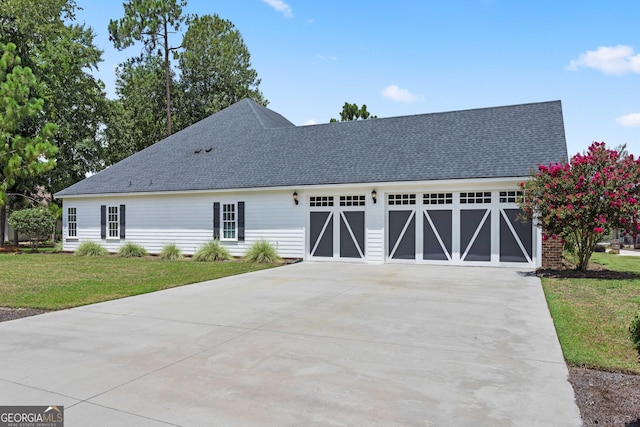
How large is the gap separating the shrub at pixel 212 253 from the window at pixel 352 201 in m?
4.81

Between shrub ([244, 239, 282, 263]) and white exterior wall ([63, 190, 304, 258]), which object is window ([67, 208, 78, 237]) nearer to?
white exterior wall ([63, 190, 304, 258])

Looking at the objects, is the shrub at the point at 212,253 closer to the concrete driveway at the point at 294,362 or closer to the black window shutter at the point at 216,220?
the black window shutter at the point at 216,220

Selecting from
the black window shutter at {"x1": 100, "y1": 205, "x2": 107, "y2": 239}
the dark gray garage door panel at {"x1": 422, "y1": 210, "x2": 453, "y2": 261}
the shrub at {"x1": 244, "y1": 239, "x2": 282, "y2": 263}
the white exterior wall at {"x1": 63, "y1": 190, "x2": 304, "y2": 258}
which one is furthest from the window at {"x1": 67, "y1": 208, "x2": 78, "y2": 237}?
the dark gray garage door panel at {"x1": 422, "y1": 210, "x2": 453, "y2": 261}

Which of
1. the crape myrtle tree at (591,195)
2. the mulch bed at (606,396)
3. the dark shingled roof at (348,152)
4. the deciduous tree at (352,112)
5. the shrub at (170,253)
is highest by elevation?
the deciduous tree at (352,112)

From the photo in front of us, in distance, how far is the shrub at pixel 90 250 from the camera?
19141 millimetres

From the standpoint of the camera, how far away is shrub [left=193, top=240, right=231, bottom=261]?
54.6ft

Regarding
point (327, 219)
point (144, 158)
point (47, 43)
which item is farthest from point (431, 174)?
point (47, 43)

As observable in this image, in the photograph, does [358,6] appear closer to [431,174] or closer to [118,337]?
[431,174]

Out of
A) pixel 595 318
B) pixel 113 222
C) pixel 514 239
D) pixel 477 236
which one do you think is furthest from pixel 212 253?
pixel 595 318

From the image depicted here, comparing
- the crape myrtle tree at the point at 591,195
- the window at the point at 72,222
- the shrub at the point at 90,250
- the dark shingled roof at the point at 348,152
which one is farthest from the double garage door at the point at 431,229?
the window at the point at 72,222

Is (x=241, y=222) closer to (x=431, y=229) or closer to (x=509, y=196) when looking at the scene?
(x=431, y=229)

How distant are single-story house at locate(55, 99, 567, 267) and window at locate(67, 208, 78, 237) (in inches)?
2.3

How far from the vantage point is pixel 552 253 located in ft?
42.4

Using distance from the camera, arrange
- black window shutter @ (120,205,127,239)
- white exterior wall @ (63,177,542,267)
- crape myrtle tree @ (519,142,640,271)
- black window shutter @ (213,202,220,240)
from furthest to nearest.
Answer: black window shutter @ (120,205,127,239)
black window shutter @ (213,202,220,240)
white exterior wall @ (63,177,542,267)
crape myrtle tree @ (519,142,640,271)
